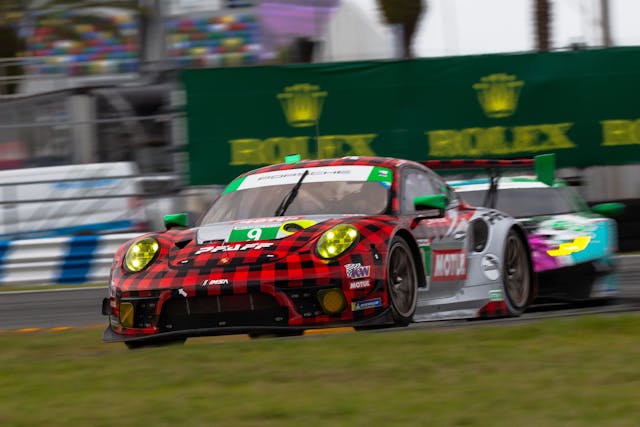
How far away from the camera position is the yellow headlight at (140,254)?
7.17m

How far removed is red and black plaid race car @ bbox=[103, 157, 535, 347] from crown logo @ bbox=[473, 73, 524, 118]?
7.39m

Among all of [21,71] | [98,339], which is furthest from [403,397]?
[21,71]

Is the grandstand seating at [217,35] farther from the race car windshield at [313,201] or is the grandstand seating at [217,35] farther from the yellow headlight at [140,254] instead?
the yellow headlight at [140,254]

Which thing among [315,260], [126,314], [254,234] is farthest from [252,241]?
[126,314]

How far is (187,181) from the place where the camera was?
15.8 m

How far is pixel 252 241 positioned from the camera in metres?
7.06

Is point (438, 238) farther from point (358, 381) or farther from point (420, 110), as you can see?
point (420, 110)

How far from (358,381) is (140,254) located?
97.3 inches

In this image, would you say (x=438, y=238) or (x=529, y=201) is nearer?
(x=438, y=238)

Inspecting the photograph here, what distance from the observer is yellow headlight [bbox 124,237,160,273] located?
7.17 m

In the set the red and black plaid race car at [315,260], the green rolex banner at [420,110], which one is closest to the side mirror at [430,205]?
the red and black plaid race car at [315,260]

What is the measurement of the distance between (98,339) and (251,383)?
10.6 feet

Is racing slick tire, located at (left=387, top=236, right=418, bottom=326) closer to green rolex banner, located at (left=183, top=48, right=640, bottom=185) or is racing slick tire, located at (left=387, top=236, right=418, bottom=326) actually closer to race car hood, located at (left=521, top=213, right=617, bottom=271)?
race car hood, located at (left=521, top=213, right=617, bottom=271)

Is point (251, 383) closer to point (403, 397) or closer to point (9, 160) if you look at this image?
point (403, 397)
